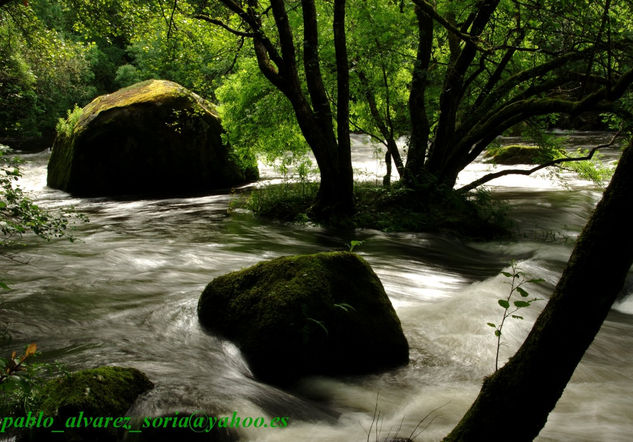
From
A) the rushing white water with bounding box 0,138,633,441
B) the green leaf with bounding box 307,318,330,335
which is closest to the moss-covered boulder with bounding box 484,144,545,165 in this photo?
the rushing white water with bounding box 0,138,633,441

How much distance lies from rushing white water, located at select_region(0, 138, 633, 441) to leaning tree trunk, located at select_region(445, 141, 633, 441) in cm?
9

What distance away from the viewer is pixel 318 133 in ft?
31.9

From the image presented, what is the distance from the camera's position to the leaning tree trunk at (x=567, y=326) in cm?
153

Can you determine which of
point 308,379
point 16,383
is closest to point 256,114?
point 308,379

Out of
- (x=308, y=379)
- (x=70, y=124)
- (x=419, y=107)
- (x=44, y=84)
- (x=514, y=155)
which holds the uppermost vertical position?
(x=44, y=84)

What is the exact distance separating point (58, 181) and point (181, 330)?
13.6m

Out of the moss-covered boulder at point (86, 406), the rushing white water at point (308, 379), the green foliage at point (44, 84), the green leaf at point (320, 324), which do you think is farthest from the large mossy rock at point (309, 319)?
the green foliage at point (44, 84)

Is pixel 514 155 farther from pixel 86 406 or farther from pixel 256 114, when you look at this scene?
pixel 86 406

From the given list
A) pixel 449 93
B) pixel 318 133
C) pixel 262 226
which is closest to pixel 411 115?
pixel 449 93

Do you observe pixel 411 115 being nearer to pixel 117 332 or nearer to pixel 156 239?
pixel 156 239

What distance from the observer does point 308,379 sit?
3.83 m

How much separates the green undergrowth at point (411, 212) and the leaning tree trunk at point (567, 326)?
8172 mm

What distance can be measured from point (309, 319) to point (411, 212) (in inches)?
273

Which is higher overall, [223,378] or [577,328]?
[577,328]
